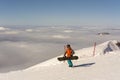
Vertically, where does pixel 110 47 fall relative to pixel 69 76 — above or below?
below

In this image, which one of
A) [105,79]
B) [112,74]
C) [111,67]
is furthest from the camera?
[111,67]

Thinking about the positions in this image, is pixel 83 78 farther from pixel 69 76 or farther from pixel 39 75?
pixel 39 75

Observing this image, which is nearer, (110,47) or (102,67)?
(102,67)

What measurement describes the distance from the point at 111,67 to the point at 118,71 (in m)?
1.74

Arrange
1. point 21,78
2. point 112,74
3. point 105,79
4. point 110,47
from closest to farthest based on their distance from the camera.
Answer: point 105,79 → point 112,74 → point 21,78 → point 110,47

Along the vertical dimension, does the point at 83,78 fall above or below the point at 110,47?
above

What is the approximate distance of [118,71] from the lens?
16.6m

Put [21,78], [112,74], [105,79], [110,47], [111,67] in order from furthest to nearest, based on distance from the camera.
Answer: [110,47]
[111,67]
[21,78]
[112,74]
[105,79]

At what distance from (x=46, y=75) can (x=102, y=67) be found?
A: 157 inches

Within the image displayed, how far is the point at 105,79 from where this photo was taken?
1449 centimetres

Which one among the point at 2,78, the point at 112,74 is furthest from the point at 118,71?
the point at 2,78

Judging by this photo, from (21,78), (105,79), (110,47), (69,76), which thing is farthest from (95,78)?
(110,47)

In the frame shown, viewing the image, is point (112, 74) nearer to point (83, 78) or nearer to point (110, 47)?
point (83, 78)

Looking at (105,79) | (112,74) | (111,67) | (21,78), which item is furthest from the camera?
(111,67)
